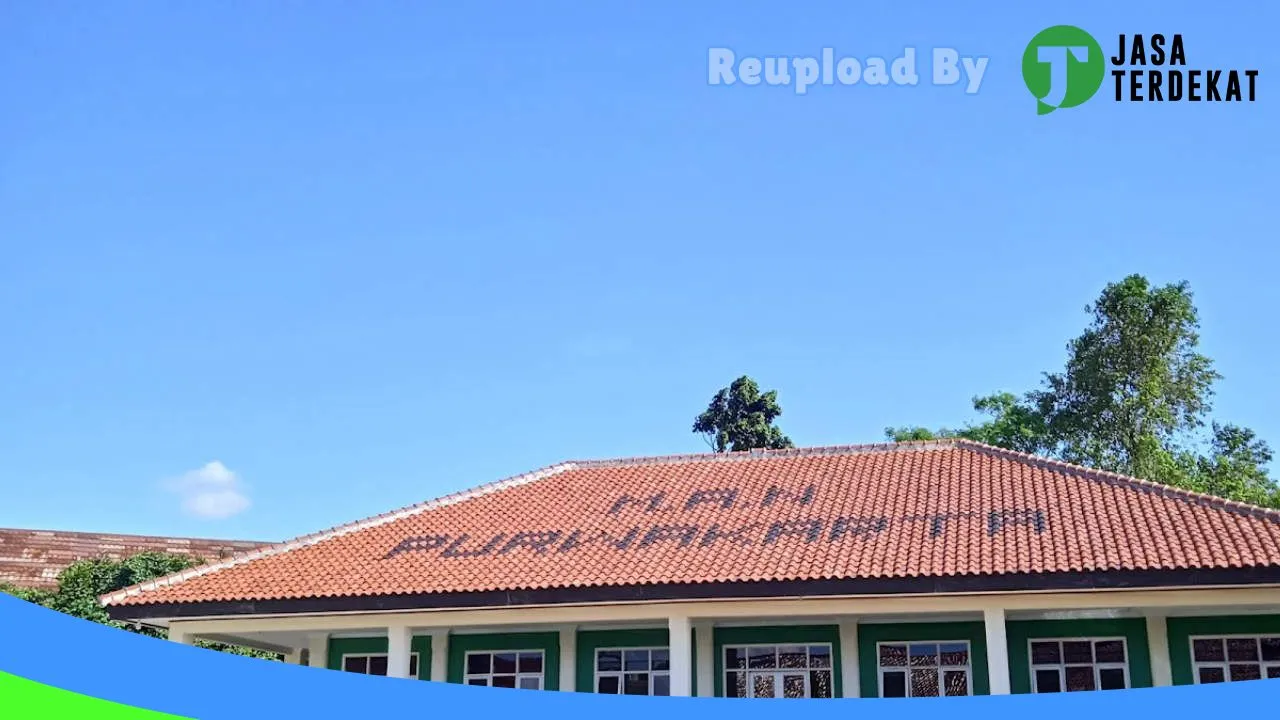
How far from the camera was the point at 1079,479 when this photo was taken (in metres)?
15.6

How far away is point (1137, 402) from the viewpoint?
98.4ft

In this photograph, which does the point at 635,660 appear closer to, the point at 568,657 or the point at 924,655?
the point at 568,657

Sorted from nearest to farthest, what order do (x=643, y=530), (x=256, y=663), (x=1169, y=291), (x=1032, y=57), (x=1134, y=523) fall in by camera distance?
(x=256, y=663), (x=1032, y=57), (x=1134, y=523), (x=643, y=530), (x=1169, y=291)

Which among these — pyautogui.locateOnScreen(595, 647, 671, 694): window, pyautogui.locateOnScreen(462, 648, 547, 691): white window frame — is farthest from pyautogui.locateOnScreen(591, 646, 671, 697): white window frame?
pyautogui.locateOnScreen(462, 648, 547, 691): white window frame

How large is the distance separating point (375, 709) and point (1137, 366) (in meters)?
27.8

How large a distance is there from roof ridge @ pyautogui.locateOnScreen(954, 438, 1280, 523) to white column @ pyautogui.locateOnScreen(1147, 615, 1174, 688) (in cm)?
144

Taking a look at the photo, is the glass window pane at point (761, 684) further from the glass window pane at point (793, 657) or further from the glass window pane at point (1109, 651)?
the glass window pane at point (1109, 651)

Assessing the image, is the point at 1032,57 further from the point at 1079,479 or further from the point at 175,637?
the point at 175,637

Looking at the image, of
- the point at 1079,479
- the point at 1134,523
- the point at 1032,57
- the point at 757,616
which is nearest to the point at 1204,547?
the point at 1134,523

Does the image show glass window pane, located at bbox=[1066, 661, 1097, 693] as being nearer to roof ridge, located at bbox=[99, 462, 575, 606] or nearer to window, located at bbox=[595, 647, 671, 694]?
window, located at bbox=[595, 647, 671, 694]

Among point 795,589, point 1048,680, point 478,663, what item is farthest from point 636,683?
point 1048,680

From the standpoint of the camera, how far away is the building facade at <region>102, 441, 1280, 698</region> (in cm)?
1294

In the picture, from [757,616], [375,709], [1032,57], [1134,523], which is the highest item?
[1032,57]

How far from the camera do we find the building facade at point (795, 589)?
1294cm
